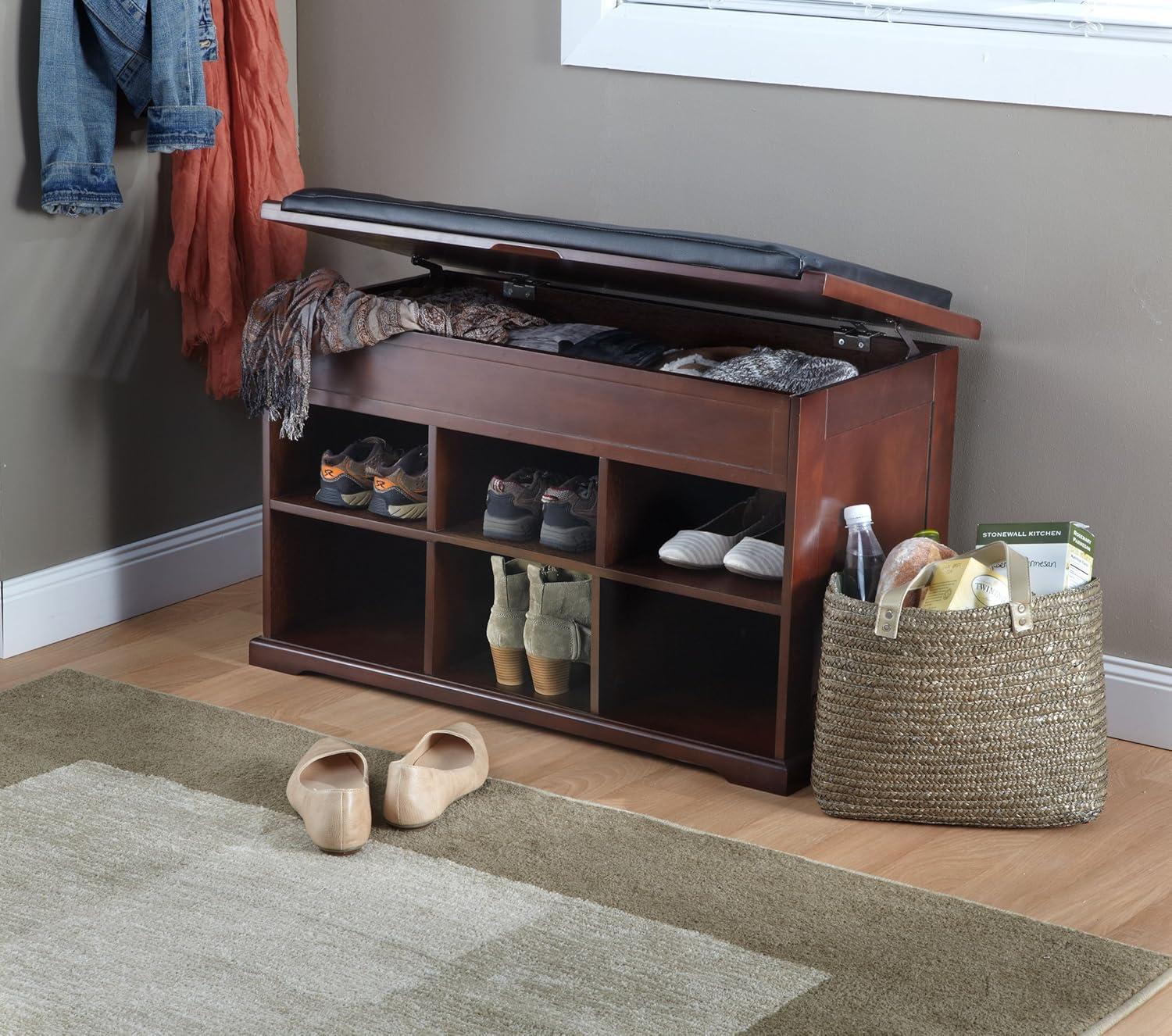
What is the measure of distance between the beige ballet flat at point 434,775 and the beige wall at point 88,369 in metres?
0.98

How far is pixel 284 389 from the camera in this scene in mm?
2619

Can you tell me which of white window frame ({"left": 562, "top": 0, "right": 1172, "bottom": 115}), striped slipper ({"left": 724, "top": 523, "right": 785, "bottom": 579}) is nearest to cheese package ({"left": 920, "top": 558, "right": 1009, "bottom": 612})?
striped slipper ({"left": 724, "top": 523, "right": 785, "bottom": 579})

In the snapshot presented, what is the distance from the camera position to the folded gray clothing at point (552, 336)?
8.34 feet

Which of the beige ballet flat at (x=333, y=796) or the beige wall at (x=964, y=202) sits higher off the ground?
the beige wall at (x=964, y=202)

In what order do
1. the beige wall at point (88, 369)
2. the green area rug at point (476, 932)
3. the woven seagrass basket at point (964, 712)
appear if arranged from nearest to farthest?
the green area rug at point (476, 932) → the woven seagrass basket at point (964, 712) → the beige wall at point (88, 369)

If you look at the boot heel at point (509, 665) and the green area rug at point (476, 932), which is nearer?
the green area rug at point (476, 932)

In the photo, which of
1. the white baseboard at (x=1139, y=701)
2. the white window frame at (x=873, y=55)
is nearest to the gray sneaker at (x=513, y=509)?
the white window frame at (x=873, y=55)

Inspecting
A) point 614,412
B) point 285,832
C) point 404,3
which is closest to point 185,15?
point 404,3

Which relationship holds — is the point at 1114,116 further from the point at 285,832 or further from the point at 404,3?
the point at 285,832

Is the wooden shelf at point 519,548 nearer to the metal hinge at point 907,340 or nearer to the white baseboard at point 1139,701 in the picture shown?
the metal hinge at point 907,340

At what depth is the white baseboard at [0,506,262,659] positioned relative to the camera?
287cm

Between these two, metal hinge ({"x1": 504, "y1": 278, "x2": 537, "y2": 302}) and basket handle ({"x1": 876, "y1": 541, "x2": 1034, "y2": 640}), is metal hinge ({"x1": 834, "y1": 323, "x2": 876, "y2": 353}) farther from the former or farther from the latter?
metal hinge ({"x1": 504, "y1": 278, "x2": 537, "y2": 302})

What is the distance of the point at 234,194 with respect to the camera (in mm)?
2984

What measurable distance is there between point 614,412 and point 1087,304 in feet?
2.54
